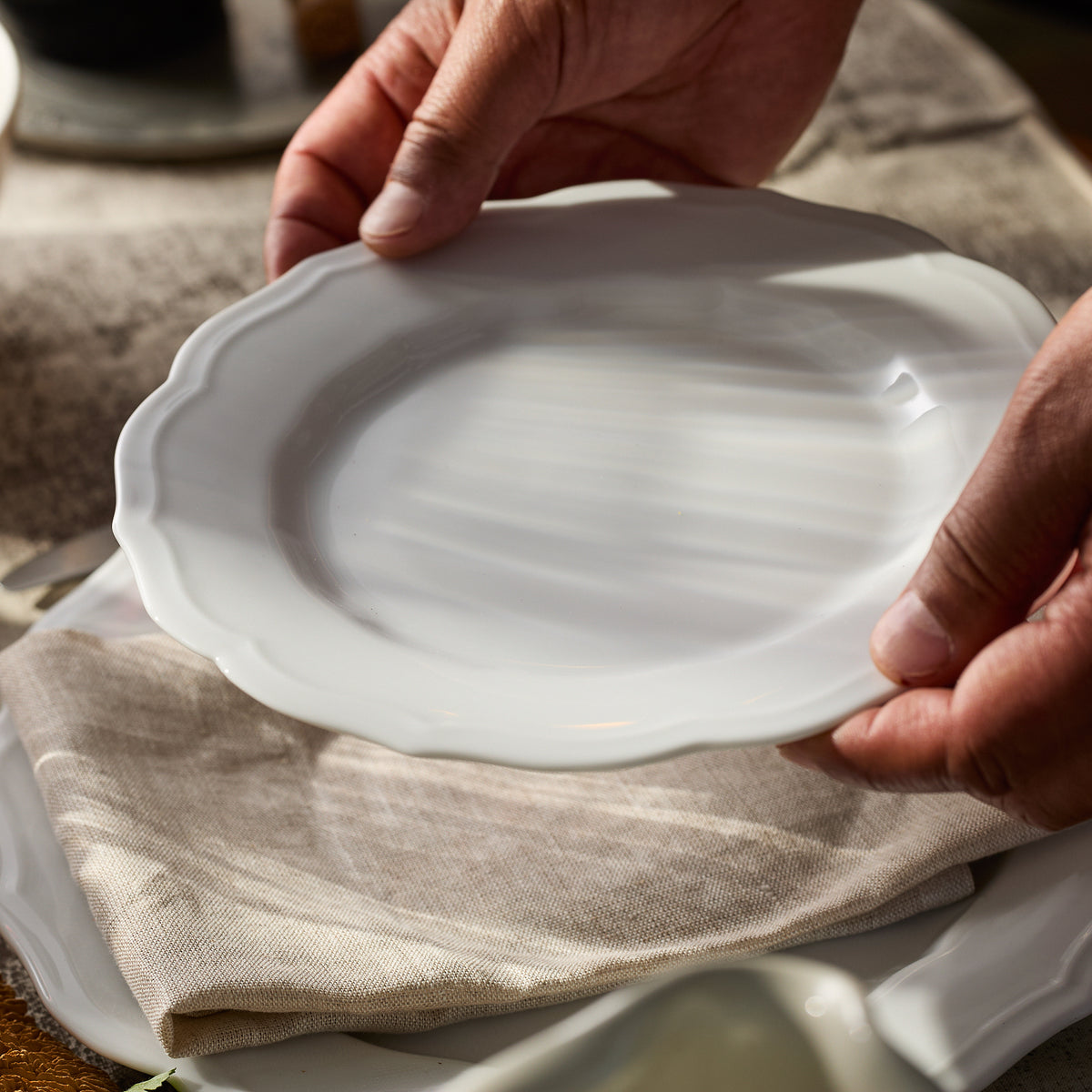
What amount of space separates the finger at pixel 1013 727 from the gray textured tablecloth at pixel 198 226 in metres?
0.40

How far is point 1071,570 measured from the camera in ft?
1.19

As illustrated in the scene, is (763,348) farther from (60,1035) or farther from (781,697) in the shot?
(60,1035)

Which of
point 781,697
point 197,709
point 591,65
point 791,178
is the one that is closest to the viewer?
point 781,697

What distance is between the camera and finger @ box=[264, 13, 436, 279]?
0.58 m

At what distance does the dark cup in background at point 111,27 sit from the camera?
901mm

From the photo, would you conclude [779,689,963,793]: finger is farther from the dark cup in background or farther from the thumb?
the dark cup in background

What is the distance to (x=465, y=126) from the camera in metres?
0.50

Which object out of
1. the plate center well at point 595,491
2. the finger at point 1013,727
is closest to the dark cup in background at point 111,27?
the plate center well at point 595,491

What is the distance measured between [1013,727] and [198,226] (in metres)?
0.68

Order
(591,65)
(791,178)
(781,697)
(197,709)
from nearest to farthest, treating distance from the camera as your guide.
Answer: (781,697)
(197,709)
(591,65)
(791,178)

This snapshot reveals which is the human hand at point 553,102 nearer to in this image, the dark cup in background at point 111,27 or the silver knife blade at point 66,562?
the silver knife blade at point 66,562

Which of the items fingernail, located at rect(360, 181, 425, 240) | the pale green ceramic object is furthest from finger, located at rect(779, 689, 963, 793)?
fingernail, located at rect(360, 181, 425, 240)

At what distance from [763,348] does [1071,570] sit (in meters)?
0.16

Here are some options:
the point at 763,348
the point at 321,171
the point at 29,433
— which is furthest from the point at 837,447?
the point at 29,433
